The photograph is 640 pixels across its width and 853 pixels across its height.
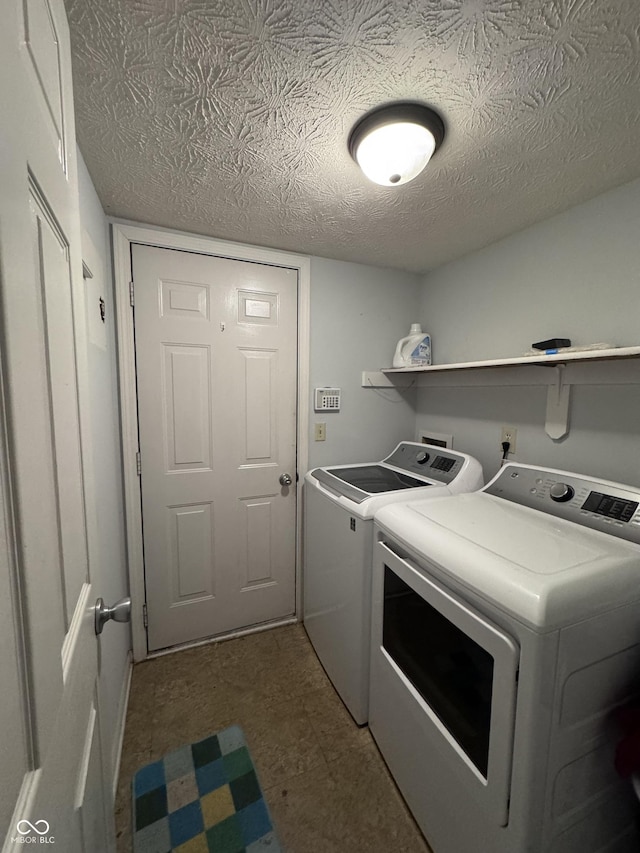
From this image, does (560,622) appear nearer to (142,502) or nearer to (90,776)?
(90,776)

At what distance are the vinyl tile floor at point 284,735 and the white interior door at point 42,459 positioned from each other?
796 millimetres

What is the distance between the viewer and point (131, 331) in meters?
1.58

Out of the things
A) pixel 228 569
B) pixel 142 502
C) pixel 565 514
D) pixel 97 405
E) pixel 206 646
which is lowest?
pixel 206 646

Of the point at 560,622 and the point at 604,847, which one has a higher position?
the point at 560,622

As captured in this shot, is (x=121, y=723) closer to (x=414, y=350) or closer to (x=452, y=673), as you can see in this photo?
(x=452, y=673)

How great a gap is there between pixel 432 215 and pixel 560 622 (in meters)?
1.53

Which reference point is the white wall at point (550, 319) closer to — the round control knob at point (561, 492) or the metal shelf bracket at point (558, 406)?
the metal shelf bracket at point (558, 406)

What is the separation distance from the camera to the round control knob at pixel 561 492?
3.75ft

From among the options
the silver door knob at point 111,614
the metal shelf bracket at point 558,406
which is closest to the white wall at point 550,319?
the metal shelf bracket at point 558,406

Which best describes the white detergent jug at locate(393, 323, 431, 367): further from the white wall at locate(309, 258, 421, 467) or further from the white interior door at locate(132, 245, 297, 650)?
the white interior door at locate(132, 245, 297, 650)

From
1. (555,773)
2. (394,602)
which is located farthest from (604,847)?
(394,602)

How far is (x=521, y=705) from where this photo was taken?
2.36 feet

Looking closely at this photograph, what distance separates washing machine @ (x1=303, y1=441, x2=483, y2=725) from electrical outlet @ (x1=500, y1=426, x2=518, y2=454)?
173 mm

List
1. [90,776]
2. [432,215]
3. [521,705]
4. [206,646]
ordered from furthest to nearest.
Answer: [206,646]
[432,215]
[521,705]
[90,776]
